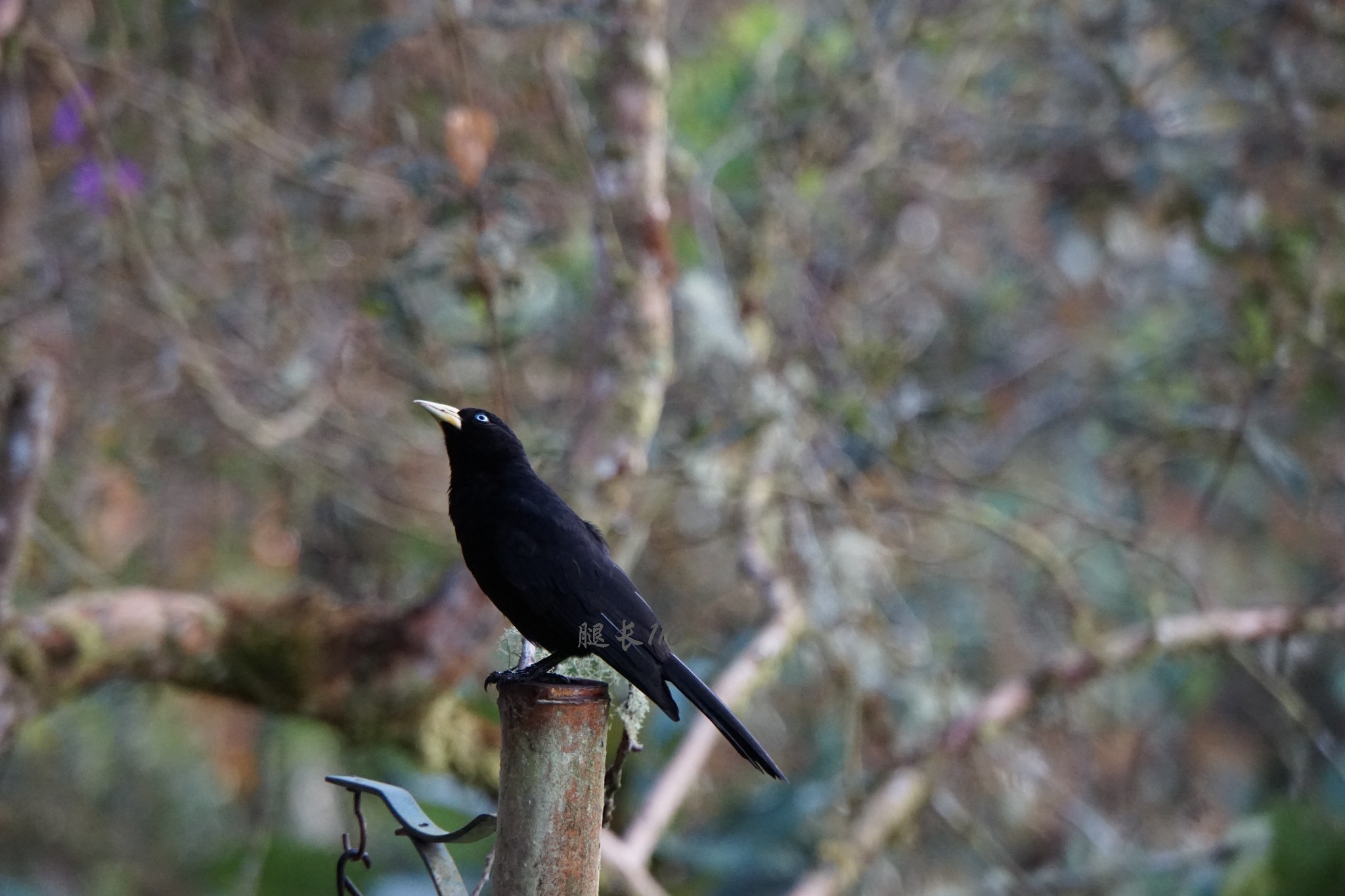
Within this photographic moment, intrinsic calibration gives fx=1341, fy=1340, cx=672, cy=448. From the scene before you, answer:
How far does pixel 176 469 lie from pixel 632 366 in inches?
145

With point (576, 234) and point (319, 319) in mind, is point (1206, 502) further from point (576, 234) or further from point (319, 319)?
point (319, 319)

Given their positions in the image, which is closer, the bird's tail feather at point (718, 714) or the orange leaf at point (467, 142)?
the bird's tail feather at point (718, 714)

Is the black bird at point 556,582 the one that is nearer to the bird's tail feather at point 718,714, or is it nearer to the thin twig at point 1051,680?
the bird's tail feather at point 718,714

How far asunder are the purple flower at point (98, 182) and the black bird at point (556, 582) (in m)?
2.36

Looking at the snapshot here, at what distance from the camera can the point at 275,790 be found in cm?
650

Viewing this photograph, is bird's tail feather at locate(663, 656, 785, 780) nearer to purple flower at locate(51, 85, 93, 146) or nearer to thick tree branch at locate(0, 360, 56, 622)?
thick tree branch at locate(0, 360, 56, 622)

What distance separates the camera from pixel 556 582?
223 cm

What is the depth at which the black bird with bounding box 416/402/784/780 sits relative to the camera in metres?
2.04

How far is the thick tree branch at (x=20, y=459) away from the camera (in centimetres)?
316

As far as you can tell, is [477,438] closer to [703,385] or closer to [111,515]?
[703,385]

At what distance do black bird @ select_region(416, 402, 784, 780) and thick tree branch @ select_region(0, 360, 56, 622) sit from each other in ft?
4.13

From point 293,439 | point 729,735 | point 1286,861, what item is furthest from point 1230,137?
point 729,735

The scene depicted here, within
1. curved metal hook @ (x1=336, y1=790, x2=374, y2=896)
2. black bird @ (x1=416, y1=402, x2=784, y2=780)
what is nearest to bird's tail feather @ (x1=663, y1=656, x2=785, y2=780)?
black bird @ (x1=416, y1=402, x2=784, y2=780)

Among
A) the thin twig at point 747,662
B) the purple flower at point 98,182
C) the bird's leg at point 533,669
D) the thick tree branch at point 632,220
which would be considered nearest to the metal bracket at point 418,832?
the bird's leg at point 533,669
